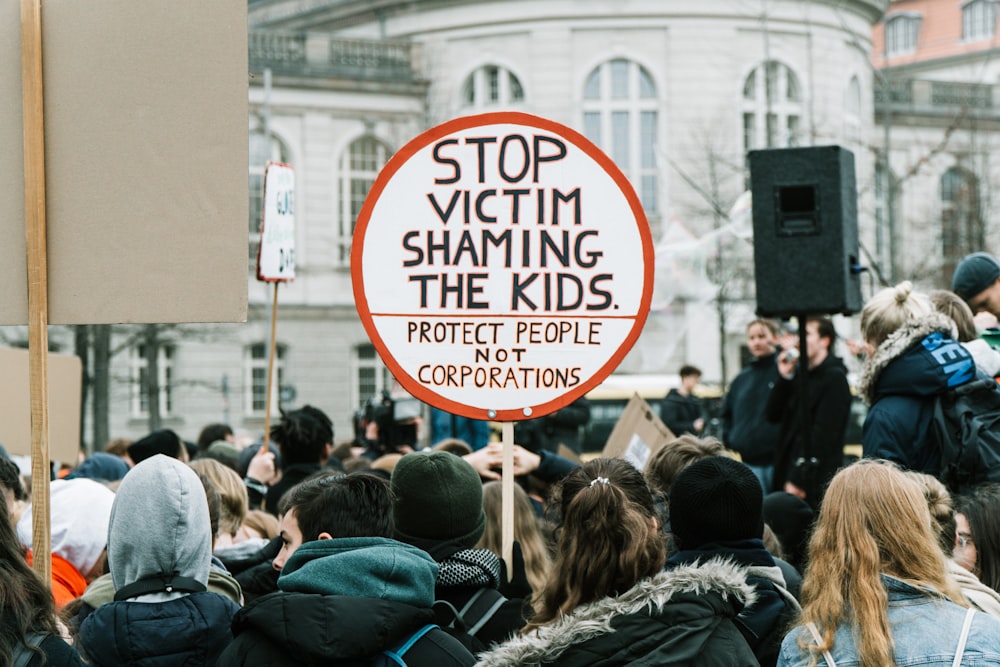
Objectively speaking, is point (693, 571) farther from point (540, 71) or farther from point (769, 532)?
point (540, 71)

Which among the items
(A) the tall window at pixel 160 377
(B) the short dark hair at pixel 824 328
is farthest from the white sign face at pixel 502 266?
(A) the tall window at pixel 160 377

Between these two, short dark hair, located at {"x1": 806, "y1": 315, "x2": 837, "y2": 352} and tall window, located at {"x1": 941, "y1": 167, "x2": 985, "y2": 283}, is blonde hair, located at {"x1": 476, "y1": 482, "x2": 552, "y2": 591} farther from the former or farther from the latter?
tall window, located at {"x1": 941, "y1": 167, "x2": 985, "y2": 283}

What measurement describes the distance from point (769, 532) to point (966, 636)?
1607 millimetres

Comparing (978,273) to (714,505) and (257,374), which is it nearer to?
(714,505)

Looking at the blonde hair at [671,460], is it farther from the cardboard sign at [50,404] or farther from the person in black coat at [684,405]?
the person in black coat at [684,405]

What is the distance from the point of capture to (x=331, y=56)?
41.8m

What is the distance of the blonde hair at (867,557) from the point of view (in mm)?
3240

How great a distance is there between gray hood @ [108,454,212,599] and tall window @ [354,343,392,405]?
3832cm

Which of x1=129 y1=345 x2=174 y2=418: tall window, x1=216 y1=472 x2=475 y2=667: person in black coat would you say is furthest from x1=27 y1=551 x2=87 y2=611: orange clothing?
x1=129 y1=345 x2=174 y2=418: tall window

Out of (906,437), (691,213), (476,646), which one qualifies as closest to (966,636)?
(476,646)

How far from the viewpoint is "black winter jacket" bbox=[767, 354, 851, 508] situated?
884 centimetres

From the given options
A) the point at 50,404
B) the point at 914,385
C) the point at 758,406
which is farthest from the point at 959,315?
the point at 50,404

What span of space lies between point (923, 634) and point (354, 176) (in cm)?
3953

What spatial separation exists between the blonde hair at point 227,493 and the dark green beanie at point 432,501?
155 cm
